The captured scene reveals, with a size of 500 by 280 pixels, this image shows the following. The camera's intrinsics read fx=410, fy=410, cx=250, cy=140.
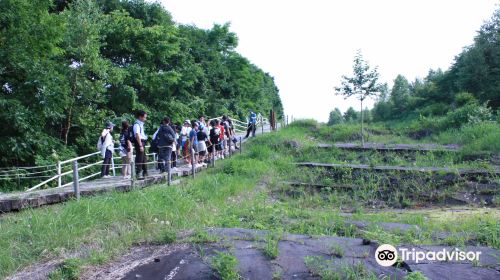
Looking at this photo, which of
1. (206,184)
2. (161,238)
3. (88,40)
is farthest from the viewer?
(88,40)

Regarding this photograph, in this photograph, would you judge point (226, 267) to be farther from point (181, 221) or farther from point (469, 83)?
point (469, 83)

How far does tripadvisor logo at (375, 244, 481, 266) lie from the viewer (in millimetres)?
5195

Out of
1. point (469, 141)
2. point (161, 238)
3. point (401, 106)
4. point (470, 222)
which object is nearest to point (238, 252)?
point (161, 238)

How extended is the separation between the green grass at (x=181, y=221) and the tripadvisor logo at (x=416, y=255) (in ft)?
2.05

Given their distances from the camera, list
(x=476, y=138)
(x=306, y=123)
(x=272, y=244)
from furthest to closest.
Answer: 1. (x=306, y=123)
2. (x=476, y=138)
3. (x=272, y=244)

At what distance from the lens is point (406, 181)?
12.7m

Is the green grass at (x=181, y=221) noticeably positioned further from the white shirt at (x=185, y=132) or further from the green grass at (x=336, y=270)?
the white shirt at (x=185, y=132)

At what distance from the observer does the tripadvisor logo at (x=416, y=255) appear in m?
5.19

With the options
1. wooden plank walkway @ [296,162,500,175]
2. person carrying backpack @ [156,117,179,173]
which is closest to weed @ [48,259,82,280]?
person carrying backpack @ [156,117,179,173]

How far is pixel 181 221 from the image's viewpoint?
23.8ft

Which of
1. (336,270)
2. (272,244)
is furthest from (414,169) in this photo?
(336,270)

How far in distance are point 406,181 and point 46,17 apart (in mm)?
14032

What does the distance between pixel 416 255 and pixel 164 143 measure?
7.71m

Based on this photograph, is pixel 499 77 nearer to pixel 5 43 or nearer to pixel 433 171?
pixel 433 171
